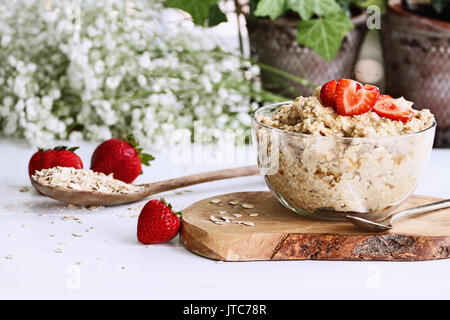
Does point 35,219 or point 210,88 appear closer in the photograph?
point 35,219

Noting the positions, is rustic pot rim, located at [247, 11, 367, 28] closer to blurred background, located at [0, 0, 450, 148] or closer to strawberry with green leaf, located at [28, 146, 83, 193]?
blurred background, located at [0, 0, 450, 148]

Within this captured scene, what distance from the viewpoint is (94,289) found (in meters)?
1.03

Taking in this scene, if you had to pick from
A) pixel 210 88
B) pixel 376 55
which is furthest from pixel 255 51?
pixel 376 55

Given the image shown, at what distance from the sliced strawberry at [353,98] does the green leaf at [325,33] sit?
752 mm

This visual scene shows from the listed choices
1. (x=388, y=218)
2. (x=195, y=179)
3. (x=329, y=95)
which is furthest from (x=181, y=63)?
(x=388, y=218)

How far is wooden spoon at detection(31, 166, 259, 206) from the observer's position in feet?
4.28

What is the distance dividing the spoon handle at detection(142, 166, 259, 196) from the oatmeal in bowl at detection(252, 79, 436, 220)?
0.29 metres

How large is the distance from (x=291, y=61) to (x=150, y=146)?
53 cm

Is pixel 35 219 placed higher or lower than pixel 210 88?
lower

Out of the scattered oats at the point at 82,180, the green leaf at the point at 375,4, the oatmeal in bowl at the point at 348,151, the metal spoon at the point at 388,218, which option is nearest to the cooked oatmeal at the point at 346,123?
the oatmeal in bowl at the point at 348,151

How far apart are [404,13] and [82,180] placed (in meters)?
1.10

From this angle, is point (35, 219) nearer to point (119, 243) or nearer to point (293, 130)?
point (119, 243)

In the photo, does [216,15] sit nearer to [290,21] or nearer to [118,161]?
[290,21]

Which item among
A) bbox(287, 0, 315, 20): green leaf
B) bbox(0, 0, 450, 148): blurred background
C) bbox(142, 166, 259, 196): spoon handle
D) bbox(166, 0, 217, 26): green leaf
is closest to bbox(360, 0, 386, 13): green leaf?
bbox(0, 0, 450, 148): blurred background
